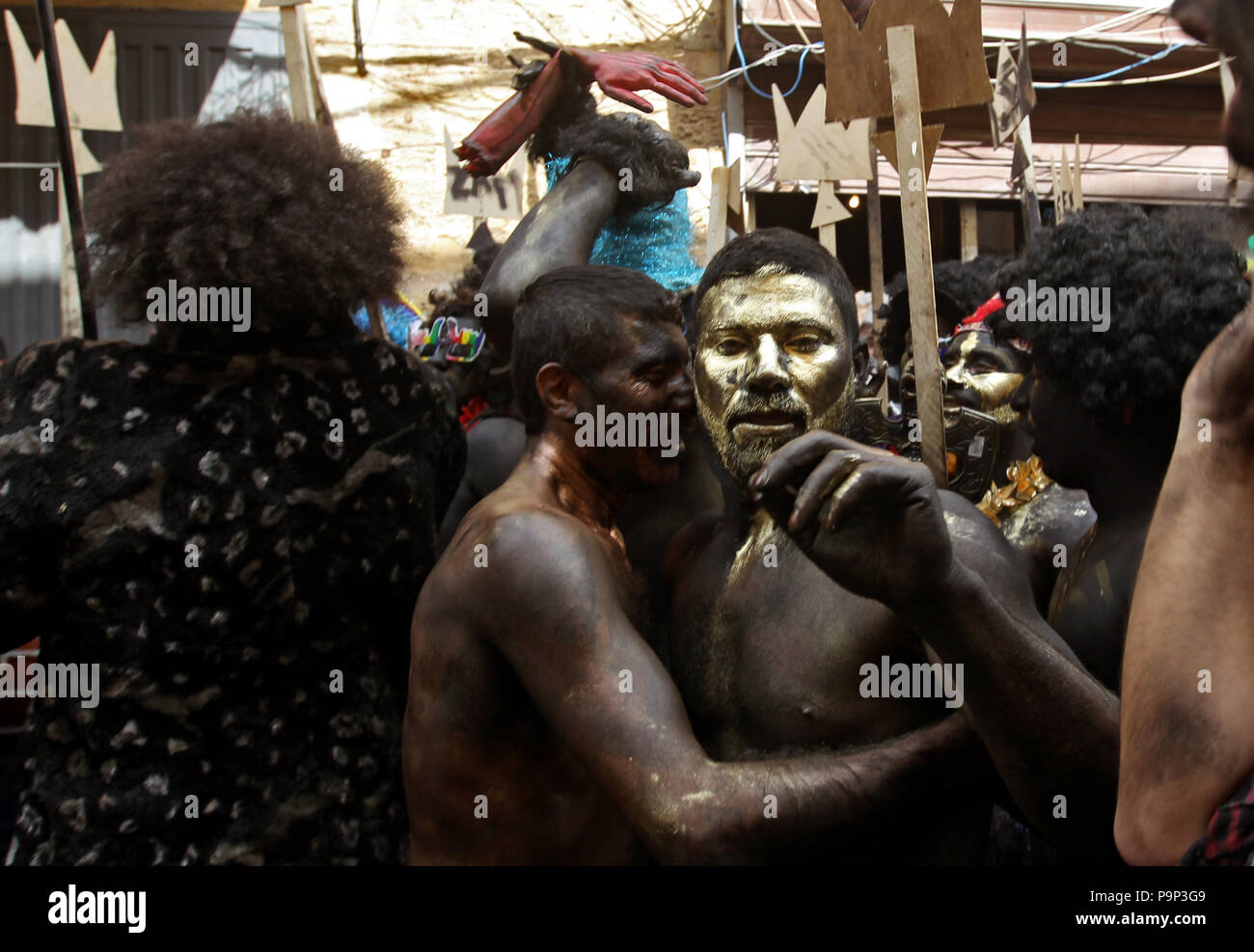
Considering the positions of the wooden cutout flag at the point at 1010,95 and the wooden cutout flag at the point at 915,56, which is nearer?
the wooden cutout flag at the point at 915,56

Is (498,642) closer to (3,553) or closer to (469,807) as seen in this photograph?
(469,807)

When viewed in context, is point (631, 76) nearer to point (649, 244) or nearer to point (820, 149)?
point (649, 244)

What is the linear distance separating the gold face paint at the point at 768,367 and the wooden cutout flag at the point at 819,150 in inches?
86.0

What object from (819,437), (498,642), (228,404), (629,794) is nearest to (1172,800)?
(819,437)

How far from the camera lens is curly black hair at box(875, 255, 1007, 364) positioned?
179 inches

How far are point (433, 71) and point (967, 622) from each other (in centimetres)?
774

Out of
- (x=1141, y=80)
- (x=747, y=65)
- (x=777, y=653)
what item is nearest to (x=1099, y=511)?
(x=777, y=653)

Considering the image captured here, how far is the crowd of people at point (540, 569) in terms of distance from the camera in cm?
187

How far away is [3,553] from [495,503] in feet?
2.94

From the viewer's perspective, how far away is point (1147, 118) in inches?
379

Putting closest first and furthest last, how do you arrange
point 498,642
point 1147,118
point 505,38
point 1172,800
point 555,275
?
point 1172,800 → point 498,642 → point 555,275 → point 505,38 → point 1147,118

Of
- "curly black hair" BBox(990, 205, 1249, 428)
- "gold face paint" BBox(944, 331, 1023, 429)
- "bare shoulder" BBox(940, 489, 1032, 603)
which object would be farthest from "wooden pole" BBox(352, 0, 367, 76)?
"bare shoulder" BBox(940, 489, 1032, 603)

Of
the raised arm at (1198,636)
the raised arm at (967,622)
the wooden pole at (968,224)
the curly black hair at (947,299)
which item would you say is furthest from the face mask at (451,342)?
the wooden pole at (968,224)

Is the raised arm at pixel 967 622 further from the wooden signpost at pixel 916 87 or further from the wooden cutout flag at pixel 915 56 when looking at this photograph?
the wooden cutout flag at pixel 915 56
